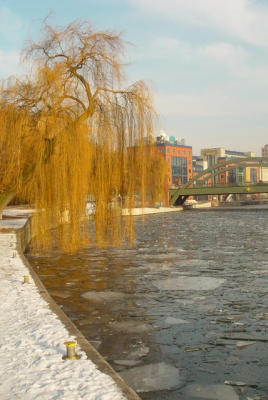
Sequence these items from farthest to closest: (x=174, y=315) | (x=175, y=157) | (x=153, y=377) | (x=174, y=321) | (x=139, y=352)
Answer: (x=175, y=157) → (x=174, y=315) → (x=174, y=321) → (x=139, y=352) → (x=153, y=377)

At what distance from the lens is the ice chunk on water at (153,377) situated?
5.01m

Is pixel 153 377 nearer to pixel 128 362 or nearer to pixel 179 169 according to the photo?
pixel 128 362

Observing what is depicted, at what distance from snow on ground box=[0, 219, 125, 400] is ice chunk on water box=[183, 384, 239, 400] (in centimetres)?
94

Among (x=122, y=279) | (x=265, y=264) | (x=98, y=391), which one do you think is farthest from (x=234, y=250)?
(x=98, y=391)

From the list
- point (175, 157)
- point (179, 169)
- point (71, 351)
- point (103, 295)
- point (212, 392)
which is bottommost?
point (212, 392)

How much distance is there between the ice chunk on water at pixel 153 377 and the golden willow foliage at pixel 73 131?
7.87 m

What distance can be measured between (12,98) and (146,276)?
6113 millimetres

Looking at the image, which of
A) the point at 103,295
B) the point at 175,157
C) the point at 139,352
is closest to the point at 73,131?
the point at 103,295

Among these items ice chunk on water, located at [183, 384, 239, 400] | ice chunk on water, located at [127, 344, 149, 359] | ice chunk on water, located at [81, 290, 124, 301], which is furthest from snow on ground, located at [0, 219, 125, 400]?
ice chunk on water, located at [81, 290, 124, 301]

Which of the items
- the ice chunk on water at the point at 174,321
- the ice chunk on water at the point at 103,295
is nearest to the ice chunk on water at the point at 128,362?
the ice chunk on water at the point at 174,321

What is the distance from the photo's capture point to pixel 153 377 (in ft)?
17.3

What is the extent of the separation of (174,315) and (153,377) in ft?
8.84

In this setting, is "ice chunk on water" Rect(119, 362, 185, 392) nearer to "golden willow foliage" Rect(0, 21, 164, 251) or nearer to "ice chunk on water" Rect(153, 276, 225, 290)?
"ice chunk on water" Rect(153, 276, 225, 290)

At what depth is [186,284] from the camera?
34.2 feet
